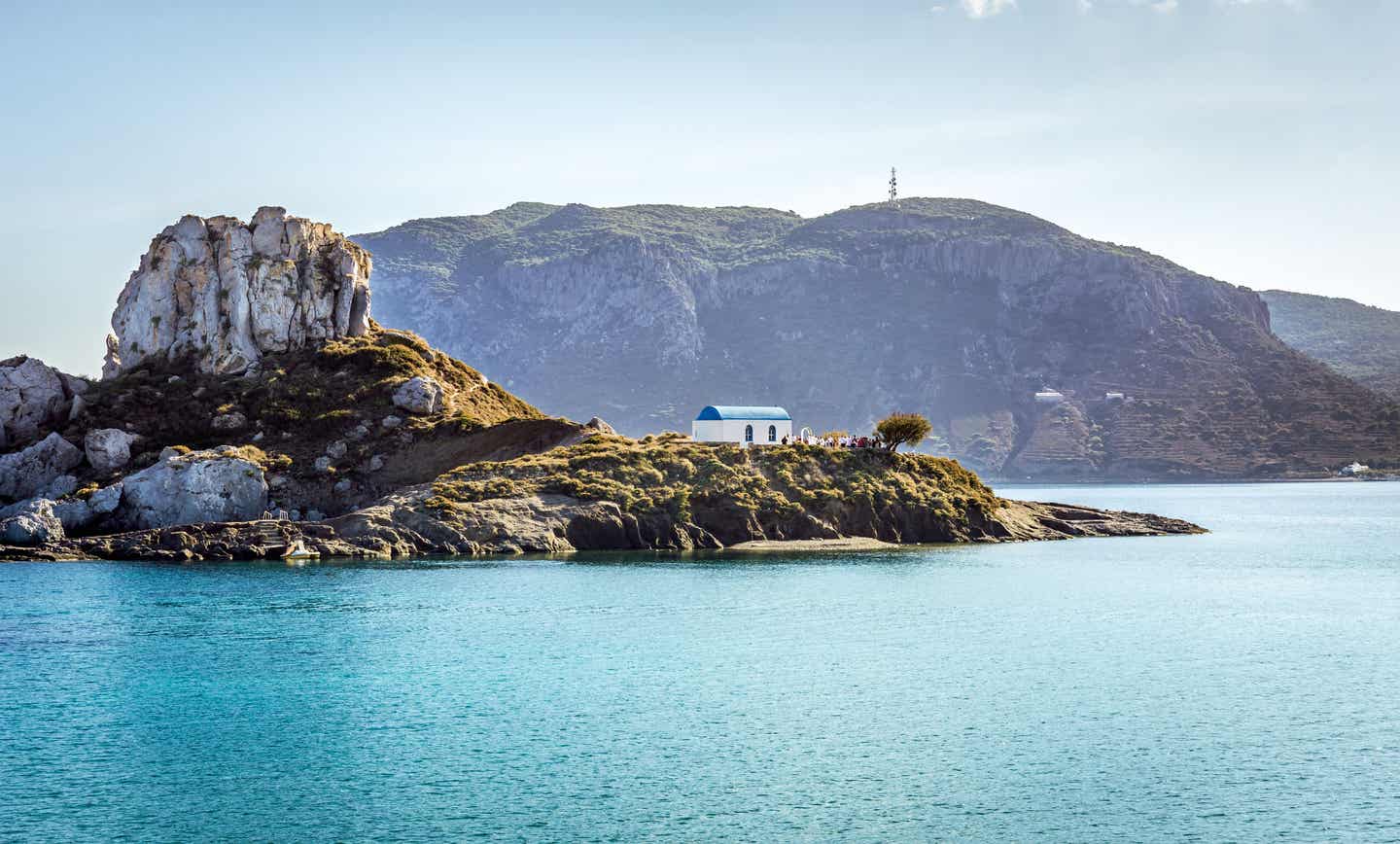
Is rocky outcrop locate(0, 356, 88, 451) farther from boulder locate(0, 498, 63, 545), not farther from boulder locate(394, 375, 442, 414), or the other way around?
boulder locate(394, 375, 442, 414)

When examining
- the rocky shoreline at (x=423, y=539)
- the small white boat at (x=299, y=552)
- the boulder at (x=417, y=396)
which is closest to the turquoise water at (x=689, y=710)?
the rocky shoreline at (x=423, y=539)

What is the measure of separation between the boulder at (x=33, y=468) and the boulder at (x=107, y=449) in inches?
82.3

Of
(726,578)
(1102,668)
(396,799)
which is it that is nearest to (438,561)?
(726,578)

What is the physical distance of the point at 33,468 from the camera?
10619cm

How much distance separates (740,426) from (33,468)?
2342 inches

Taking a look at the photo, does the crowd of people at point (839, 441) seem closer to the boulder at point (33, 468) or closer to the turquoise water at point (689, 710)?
the turquoise water at point (689, 710)

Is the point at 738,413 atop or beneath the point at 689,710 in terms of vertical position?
atop

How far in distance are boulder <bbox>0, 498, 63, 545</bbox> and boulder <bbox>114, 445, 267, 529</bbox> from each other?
4.32 metres

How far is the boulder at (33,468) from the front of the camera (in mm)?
105750

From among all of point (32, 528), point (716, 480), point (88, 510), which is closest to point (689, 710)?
point (716, 480)

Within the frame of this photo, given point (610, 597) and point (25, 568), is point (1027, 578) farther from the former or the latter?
point (25, 568)

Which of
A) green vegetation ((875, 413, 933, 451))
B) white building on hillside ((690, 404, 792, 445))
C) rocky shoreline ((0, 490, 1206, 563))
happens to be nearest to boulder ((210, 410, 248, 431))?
rocky shoreline ((0, 490, 1206, 563))

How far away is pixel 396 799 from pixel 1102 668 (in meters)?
29.3

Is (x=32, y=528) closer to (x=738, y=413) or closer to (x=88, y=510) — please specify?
(x=88, y=510)
